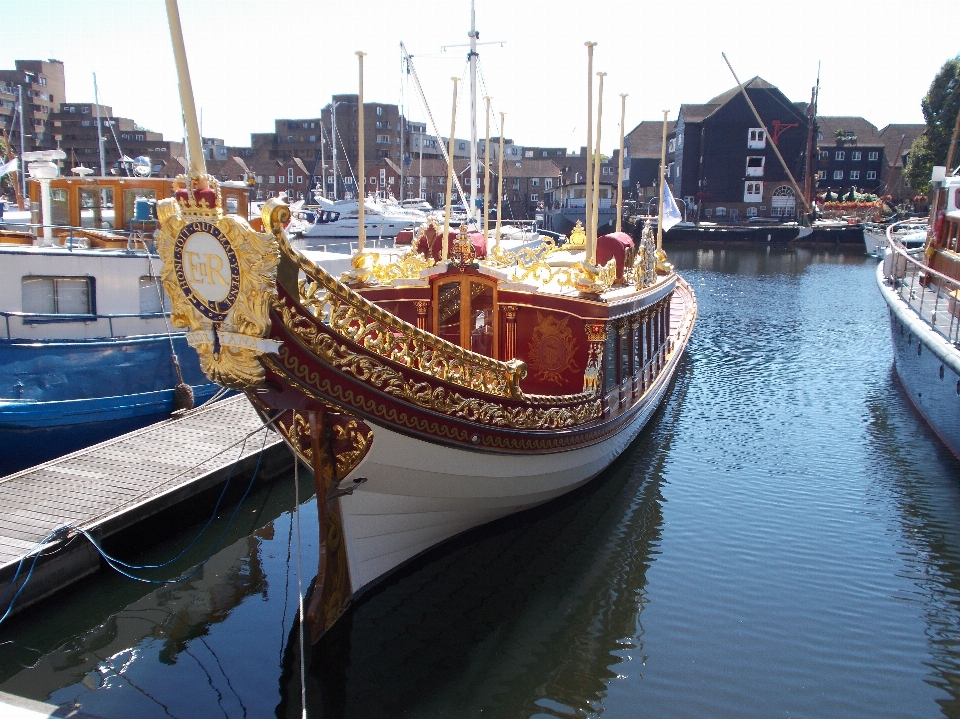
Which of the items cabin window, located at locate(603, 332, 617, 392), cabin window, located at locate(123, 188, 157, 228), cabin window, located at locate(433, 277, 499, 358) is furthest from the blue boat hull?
cabin window, located at locate(603, 332, 617, 392)

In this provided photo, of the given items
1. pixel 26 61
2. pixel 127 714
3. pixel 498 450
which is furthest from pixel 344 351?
pixel 26 61

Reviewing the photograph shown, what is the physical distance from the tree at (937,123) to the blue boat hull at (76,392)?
68.9 m

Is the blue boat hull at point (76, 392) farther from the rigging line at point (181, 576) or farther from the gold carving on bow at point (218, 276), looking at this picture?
the gold carving on bow at point (218, 276)

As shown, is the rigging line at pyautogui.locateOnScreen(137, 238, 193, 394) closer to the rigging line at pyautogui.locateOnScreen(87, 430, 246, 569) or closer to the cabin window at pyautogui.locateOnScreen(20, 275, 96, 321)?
the cabin window at pyautogui.locateOnScreen(20, 275, 96, 321)

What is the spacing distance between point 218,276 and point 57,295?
12.5 metres

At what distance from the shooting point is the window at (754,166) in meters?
78.2

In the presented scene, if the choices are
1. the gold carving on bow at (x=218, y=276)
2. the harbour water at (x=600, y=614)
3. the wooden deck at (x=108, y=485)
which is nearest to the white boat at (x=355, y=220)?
the wooden deck at (x=108, y=485)

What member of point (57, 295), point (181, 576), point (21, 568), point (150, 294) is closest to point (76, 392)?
point (57, 295)

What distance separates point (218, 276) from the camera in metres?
6.84

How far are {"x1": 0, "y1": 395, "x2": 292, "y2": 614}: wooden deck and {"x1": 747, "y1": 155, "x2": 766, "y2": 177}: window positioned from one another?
72522 millimetres

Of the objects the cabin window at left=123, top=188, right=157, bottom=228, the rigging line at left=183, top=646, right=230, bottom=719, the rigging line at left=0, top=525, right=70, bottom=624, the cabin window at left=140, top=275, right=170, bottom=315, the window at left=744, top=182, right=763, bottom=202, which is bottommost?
the rigging line at left=183, top=646, right=230, bottom=719

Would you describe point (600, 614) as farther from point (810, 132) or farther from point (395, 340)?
point (810, 132)

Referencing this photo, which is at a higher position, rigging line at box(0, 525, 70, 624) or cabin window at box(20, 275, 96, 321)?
cabin window at box(20, 275, 96, 321)

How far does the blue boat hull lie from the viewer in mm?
15539
